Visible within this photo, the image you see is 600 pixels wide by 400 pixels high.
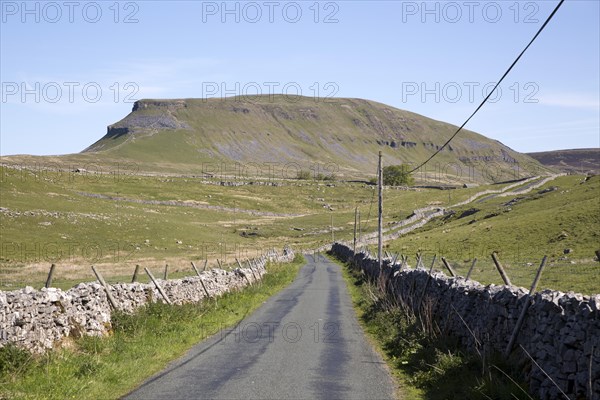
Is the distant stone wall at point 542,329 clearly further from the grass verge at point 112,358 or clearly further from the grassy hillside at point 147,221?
→ the grassy hillside at point 147,221

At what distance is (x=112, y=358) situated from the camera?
52.1 ft

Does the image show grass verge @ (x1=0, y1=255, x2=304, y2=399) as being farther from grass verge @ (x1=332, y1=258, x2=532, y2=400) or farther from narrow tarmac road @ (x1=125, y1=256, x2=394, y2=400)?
grass verge @ (x1=332, y1=258, x2=532, y2=400)

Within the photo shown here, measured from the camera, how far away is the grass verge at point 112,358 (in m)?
12.7

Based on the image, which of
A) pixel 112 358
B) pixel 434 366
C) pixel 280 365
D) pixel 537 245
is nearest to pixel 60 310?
pixel 112 358

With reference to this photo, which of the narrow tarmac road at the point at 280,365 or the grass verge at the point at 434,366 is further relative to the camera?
the narrow tarmac road at the point at 280,365

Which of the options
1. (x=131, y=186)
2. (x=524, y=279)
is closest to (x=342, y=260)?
(x=524, y=279)

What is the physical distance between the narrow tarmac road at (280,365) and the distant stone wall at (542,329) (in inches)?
97.4

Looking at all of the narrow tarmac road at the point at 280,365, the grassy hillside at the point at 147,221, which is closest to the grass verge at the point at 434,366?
the narrow tarmac road at the point at 280,365

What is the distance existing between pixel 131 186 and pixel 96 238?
268 ft

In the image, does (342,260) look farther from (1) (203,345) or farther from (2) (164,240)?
(1) (203,345)

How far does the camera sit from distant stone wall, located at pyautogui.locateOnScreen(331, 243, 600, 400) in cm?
978

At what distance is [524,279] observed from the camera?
28453mm

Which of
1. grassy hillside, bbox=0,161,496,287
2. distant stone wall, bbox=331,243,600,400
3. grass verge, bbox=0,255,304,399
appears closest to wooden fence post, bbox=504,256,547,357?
distant stone wall, bbox=331,243,600,400

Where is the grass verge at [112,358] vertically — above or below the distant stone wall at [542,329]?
below
